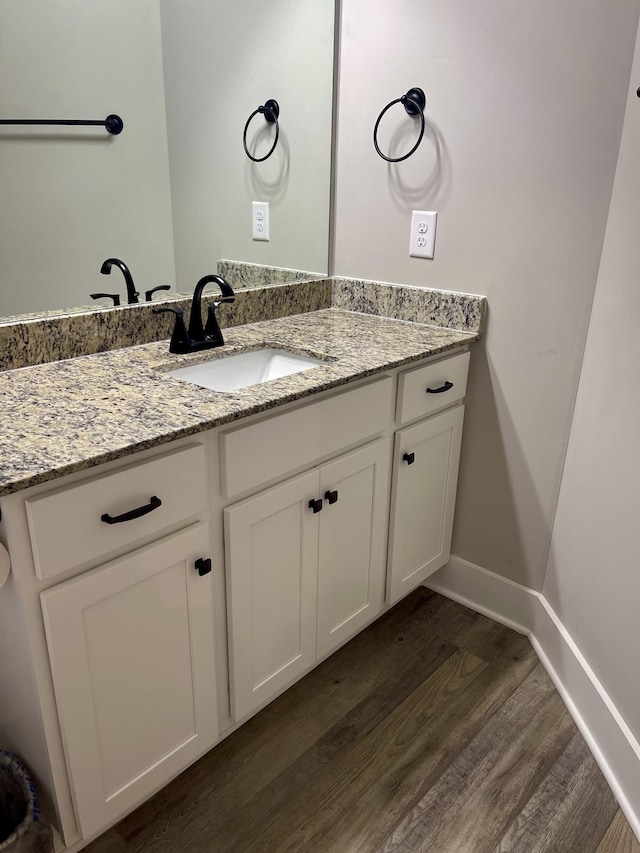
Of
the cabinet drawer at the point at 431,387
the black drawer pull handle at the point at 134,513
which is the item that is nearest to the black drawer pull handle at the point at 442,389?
the cabinet drawer at the point at 431,387

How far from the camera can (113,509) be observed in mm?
1118

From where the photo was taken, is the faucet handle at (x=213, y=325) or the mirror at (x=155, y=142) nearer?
the mirror at (x=155, y=142)

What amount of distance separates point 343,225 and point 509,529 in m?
1.12

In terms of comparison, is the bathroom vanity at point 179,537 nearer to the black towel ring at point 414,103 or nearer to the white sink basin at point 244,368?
the white sink basin at point 244,368

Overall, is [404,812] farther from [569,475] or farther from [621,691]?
[569,475]

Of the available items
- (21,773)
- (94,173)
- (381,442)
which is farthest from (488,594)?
(94,173)

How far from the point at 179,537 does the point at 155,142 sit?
992 millimetres

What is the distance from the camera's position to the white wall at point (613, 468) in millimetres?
1518

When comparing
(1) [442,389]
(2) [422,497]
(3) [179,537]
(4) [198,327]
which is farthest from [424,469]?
(3) [179,537]

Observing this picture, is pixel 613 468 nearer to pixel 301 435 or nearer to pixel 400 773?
pixel 301 435

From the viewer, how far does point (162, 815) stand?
148 cm

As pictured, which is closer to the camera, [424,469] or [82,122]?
[82,122]

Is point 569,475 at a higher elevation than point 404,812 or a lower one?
higher

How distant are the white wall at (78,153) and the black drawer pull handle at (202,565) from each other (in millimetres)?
700
